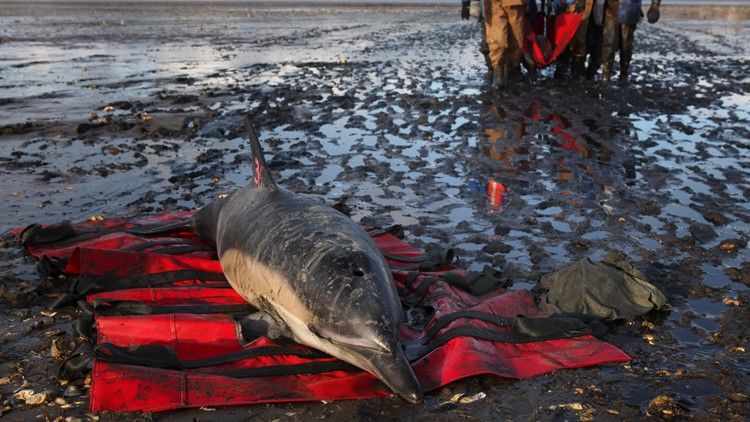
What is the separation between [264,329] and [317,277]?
66 centimetres

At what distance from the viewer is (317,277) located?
4051 millimetres

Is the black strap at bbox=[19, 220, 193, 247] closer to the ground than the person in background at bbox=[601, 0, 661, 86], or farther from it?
closer to the ground

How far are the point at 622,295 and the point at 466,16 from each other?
438 inches

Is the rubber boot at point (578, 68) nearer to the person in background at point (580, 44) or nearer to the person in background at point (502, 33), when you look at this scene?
the person in background at point (580, 44)

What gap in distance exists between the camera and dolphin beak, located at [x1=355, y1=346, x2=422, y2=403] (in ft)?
11.8

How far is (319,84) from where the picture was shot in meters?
14.9

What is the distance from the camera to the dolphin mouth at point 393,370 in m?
3.59

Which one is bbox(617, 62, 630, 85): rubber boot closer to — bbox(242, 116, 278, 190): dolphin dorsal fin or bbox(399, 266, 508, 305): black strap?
bbox(399, 266, 508, 305): black strap

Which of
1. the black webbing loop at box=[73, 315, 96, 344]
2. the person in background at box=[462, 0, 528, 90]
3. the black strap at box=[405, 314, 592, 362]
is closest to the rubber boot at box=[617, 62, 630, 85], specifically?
the person in background at box=[462, 0, 528, 90]

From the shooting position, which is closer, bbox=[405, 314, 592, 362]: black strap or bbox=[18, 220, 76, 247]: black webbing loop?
bbox=[405, 314, 592, 362]: black strap

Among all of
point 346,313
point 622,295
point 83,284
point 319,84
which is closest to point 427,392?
point 346,313

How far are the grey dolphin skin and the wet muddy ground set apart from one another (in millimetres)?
299

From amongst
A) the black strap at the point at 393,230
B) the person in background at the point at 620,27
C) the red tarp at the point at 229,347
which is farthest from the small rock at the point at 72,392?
the person in background at the point at 620,27

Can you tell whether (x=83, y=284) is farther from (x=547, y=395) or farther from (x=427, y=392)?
(x=547, y=395)
